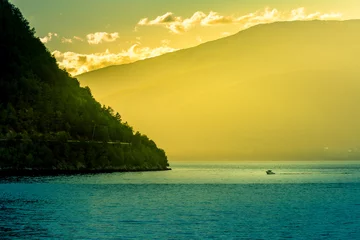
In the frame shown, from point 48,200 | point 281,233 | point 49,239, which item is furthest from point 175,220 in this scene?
point 48,200

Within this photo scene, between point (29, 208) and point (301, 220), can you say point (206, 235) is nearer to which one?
point (301, 220)

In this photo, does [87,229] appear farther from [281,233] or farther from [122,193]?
[122,193]

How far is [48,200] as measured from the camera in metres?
141

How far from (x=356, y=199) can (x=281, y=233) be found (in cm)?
7381

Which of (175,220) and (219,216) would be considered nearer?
(175,220)

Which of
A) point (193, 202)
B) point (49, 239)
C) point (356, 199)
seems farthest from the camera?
point (356, 199)

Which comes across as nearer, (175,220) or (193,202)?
(175,220)

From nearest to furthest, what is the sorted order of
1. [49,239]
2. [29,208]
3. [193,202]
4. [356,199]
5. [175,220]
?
[49,239] < [175,220] < [29,208] < [193,202] < [356,199]

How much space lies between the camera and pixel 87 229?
9056cm

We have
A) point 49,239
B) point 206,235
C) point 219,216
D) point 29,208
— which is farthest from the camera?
point 29,208

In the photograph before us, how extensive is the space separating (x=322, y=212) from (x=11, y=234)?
58.1 m

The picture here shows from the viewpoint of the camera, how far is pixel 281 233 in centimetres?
8894

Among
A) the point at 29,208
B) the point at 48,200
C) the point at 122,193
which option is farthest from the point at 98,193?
the point at 29,208

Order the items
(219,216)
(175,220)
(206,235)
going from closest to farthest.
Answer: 1. (206,235)
2. (175,220)
3. (219,216)
